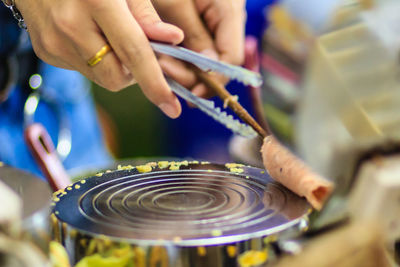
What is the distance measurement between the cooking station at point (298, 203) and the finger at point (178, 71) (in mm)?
228

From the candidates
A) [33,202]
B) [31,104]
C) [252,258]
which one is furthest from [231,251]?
[31,104]

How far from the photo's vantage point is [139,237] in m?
0.69

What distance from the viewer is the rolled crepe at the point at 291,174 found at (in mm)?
775

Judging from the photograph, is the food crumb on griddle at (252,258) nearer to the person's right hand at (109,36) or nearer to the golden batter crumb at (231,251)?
the golden batter crumb at (231,251)

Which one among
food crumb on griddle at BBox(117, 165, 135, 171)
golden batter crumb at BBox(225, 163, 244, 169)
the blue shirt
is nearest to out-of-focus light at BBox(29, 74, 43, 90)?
the blue shirt

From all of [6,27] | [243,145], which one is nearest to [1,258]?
[243,145]

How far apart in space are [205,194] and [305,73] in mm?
419

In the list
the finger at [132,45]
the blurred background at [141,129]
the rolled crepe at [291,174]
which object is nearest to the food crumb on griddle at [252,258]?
the rolled crepe at [291,174]

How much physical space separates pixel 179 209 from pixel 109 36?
0.47m

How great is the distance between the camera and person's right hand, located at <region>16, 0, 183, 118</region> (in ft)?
3.51

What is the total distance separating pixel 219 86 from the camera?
1004mm

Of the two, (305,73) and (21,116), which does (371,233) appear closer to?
(305,73)

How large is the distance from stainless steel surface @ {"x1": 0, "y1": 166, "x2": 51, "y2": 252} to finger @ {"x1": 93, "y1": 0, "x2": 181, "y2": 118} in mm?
427

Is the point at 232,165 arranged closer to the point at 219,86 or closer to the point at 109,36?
the point at 219,86
